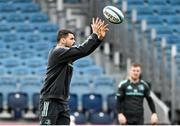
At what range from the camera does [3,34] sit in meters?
15.3

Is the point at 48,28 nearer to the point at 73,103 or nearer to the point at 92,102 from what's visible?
the point at 73,103

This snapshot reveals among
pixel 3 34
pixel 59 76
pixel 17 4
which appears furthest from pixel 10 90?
pixel 59 76

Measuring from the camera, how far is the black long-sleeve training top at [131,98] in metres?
8.73

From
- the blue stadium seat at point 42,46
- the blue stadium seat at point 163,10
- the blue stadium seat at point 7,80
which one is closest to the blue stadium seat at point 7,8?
the blue stadium seat at point 42,46

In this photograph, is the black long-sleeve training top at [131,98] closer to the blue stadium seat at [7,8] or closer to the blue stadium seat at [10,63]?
the blue stadium seat at [10,63]

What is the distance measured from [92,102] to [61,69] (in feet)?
21.0

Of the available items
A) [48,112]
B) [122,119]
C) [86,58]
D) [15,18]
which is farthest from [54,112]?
[15,18]

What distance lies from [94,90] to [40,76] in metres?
1.25

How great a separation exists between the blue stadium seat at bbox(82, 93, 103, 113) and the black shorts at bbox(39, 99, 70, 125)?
248 inches

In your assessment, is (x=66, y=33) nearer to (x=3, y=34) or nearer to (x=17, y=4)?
(x=3, y=34)

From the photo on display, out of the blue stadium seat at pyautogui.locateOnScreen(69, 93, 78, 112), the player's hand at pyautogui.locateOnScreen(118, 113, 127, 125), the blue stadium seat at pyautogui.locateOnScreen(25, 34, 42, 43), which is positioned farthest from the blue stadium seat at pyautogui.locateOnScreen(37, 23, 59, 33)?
the player's hand at pyautogui.locateOnScreen(118, 113, 127, 125)

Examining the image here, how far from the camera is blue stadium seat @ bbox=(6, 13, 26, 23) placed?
52.9 ft

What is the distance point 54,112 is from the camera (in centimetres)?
659

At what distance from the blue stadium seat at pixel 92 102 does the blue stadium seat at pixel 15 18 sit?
3.94 meters
